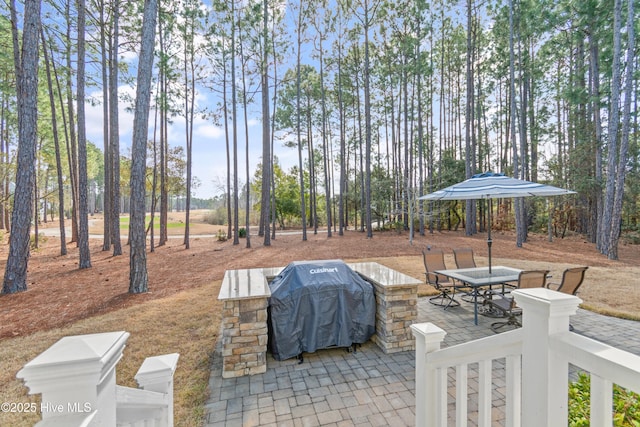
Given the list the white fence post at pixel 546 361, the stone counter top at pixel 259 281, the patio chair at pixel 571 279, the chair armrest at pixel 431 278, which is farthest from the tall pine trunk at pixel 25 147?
the patio chair at pixel 571 279

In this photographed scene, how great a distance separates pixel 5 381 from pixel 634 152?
18.3m

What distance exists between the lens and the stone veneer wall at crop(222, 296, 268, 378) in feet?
10.0

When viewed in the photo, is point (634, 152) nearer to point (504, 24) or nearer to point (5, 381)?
point (504, 24)

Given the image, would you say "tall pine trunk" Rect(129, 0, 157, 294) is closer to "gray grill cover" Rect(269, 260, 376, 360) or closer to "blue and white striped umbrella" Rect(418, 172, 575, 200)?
"gray grill cover" Rect(269, 260, 376, 360)

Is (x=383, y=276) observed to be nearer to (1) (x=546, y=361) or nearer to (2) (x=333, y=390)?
(2) (x=333, y=390)

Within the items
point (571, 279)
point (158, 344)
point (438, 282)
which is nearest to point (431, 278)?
point (438, 282)

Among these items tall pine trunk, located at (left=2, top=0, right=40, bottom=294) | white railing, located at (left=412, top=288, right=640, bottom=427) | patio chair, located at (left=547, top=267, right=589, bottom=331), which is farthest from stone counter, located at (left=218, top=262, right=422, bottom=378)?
tall pine trunk, located at (left=2, top=0, right=40, bottom=294)

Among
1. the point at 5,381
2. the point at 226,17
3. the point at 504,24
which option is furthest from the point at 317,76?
the point at 5,381

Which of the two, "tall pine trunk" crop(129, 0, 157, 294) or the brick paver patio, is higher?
"tall pine trunk" crop(129, 0, 157, 294)

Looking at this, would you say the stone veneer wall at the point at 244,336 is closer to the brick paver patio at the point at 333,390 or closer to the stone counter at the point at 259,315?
the stone counter at the point at 259,315

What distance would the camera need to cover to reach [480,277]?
4652 millimetres

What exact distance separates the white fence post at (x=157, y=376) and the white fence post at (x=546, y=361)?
5.56 ft

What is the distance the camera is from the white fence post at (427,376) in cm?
172

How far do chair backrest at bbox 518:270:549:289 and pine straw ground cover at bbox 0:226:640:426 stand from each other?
1780 mm
